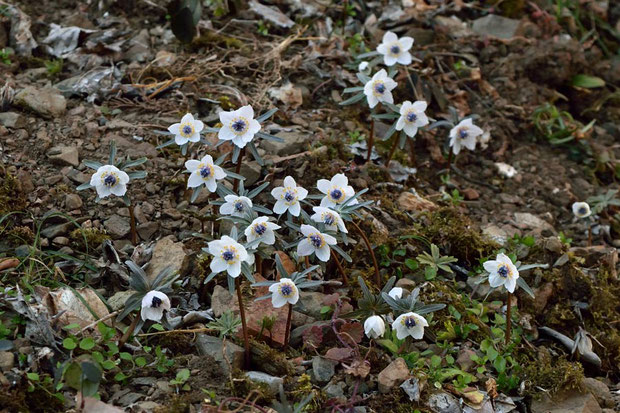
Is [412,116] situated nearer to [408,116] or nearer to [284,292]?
[408,116]

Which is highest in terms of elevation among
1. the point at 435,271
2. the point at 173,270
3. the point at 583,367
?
the point at 173,270

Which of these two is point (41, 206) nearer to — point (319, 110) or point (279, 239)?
point (279, 239)

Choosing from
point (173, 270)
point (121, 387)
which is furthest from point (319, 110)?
point (121, 387)

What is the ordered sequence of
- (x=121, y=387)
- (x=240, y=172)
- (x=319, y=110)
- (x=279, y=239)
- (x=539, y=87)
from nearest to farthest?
1. (x=121, y=387)
2. (x=279, y=239)
3. (x=240, y=172)
4. (x=319, y=110)
5. (x=539, y=87)

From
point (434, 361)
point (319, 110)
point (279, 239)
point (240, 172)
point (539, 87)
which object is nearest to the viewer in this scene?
point (434, 361)

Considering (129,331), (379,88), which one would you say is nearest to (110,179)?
(129,331)

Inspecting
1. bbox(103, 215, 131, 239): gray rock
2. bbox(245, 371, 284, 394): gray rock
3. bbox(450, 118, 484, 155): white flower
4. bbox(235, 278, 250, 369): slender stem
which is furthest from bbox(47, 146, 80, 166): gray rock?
bbox(450, 118, 484, 155): white flower

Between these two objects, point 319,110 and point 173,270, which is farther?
point 319,110
